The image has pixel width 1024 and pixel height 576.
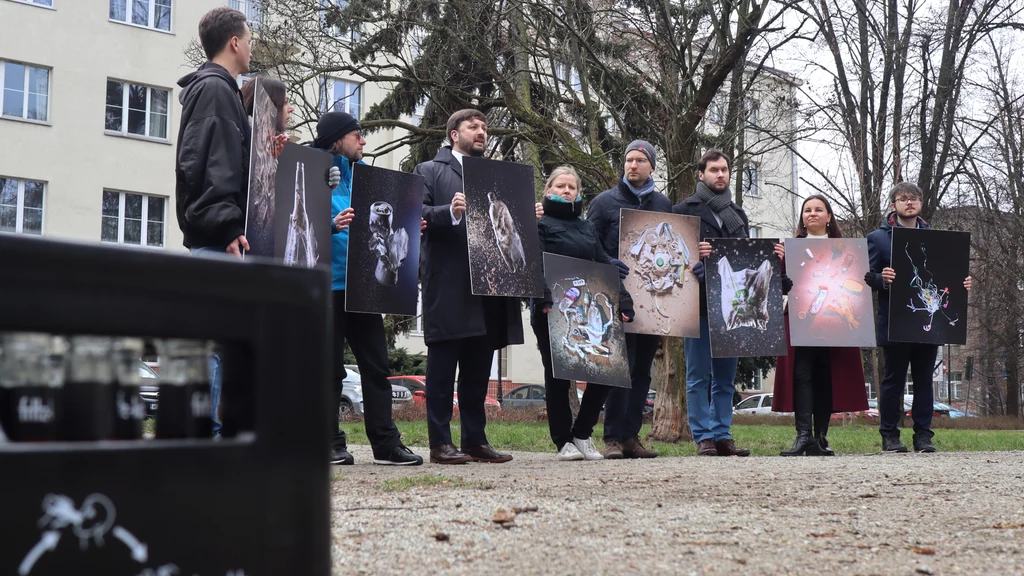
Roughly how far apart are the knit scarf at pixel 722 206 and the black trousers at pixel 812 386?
111 cm

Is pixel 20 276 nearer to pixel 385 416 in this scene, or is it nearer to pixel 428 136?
pixel 385 416

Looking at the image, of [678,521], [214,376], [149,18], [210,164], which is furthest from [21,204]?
[214,376]

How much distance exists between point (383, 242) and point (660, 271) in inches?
96.0

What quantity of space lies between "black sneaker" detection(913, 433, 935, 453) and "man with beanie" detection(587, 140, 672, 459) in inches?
100

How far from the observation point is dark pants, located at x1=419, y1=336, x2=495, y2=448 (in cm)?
671

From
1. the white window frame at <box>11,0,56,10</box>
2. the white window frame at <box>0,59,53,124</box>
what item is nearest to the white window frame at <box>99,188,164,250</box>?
the white window frame at <box>0,59,53,124</box>

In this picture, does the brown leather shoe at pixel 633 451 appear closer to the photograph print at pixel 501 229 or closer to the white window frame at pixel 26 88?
the photograph print at pixel 501 229

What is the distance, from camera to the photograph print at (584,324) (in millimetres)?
7316

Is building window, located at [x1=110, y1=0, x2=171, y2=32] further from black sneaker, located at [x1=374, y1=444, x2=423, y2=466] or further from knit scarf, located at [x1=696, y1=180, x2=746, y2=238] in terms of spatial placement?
black sneaker, located at [x1=374, y1=444, x2=423, y2=466]

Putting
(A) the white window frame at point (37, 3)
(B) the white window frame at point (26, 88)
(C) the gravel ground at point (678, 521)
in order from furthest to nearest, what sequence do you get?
(A) the white window frame at point (37, 3), (B) the white window frame at point (26, 88), (C) the gravel ground at point (678, 521)

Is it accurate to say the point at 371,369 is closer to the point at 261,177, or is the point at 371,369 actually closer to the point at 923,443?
the point at 261,177

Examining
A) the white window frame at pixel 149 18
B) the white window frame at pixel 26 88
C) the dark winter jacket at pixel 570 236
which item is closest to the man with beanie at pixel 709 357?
the dark winter jacket at pixel 570 236

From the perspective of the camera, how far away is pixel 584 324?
7.43 meters

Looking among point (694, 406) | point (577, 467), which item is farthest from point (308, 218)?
point (694, 406)
